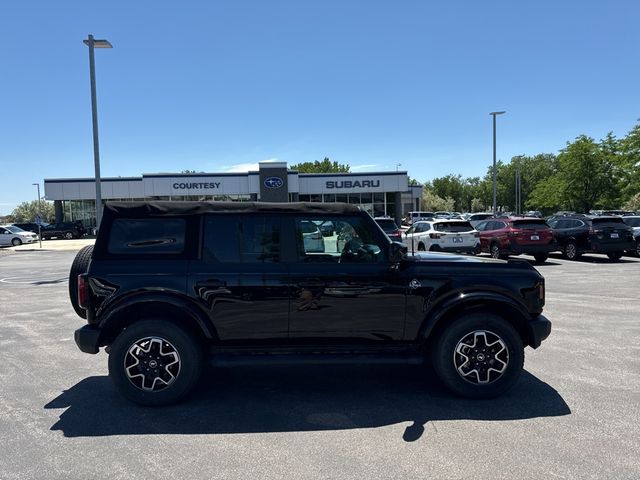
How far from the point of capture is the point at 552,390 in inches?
190

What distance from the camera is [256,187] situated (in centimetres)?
4484

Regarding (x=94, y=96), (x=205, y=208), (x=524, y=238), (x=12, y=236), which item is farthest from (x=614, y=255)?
(x=12, y=236)

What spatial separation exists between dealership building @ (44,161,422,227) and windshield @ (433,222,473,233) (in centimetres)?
2674

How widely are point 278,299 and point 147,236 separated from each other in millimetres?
1407

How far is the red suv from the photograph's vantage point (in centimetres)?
1686

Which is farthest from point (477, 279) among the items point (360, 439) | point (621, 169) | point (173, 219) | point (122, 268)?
point (621, 169)

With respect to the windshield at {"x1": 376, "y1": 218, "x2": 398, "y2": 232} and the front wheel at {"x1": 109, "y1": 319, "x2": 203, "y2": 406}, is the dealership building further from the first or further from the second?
the front wheel at {"x1": 109, "y1": 319, "x2": 203, "y2": 406}

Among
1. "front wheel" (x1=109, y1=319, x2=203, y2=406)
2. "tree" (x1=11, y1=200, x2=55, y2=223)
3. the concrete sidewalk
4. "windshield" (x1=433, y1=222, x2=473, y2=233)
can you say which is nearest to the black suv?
"front wheel" (x1=109, y1=319, x2=203, y2=406)

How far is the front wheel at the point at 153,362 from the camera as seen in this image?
4500 mm

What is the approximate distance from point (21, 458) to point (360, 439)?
8.39 ft

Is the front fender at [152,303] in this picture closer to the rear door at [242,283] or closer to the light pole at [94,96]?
the rear door at [242,283]

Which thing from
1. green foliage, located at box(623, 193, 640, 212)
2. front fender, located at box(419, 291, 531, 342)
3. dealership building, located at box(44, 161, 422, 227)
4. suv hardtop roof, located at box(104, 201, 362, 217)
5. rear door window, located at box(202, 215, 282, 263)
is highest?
dealership building, located at box(44, 161, 422, 227)

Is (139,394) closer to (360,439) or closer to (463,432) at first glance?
(360,439)

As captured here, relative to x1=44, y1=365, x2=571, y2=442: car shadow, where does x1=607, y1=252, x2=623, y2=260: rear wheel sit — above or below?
above
